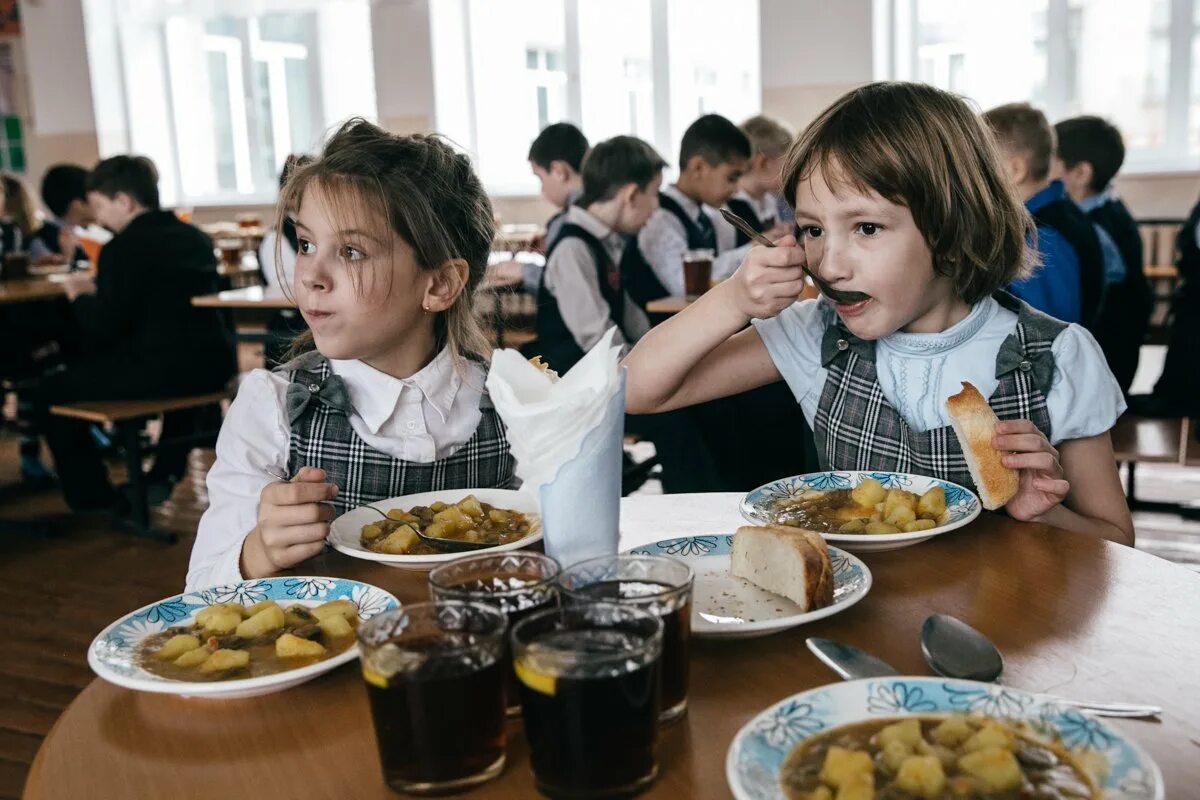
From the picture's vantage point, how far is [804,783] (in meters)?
0.65

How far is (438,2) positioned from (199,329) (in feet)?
17.7

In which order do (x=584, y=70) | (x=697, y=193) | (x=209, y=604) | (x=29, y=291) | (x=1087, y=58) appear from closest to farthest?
(x=209, y=604) → (x=29, y=291) → (x=697, y=193) → (x=1087, y=58) → (x=584, y=70)

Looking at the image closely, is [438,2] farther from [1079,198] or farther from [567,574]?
[567,574]

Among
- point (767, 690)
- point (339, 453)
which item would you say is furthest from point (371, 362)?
point (767, 690)

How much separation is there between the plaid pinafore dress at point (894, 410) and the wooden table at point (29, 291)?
372 centimetres

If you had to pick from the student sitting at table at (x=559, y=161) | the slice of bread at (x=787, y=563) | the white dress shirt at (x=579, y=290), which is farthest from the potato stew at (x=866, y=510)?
the student sitting at table at (x=559, y=161)

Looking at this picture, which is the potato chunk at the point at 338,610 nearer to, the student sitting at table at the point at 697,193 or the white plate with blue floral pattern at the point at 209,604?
the white plate with blue floral pattern at the point at 209,604

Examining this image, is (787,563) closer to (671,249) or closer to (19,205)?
(671,249)

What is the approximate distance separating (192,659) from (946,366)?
104 cm

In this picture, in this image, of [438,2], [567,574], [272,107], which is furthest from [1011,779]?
[272,107]

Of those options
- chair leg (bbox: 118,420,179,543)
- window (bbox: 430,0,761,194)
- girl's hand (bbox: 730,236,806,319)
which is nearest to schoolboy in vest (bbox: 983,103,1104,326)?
girl's hand (bbox: 730,236,806,319)

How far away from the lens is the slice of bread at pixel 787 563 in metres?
0.93

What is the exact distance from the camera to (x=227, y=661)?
2.85ft

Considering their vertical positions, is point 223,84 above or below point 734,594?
above
